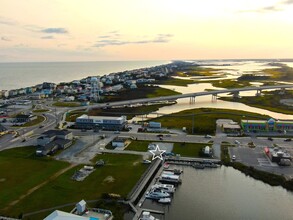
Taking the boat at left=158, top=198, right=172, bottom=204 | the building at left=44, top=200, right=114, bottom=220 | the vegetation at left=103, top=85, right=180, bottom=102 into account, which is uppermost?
the vegetation at left=103, top=85, right=180, bottom=102

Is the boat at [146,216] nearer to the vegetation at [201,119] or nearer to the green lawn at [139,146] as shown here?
the green lawn at [139,146]

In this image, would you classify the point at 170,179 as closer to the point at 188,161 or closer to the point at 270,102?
the point at 188,161

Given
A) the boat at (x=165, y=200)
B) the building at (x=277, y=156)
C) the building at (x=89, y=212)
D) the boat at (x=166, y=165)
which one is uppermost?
the building at (x=277, y=156)

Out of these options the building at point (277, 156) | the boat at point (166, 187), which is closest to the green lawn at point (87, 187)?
the boat at point (166, 187)

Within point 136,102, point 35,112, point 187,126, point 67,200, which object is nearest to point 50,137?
point 67,200

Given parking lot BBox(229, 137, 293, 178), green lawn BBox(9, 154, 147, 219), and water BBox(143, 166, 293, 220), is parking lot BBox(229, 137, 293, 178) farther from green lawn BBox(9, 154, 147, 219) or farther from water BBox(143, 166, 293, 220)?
green lawn BBox(9, 154, 147, 219)

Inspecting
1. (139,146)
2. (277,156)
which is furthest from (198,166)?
(139,146)

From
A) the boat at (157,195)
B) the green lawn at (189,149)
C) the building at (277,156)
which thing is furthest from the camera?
the green lawn at (189,149)

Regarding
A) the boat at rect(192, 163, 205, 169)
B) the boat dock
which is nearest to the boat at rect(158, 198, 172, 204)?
the boat at rect(192, 163, 205, 169)
